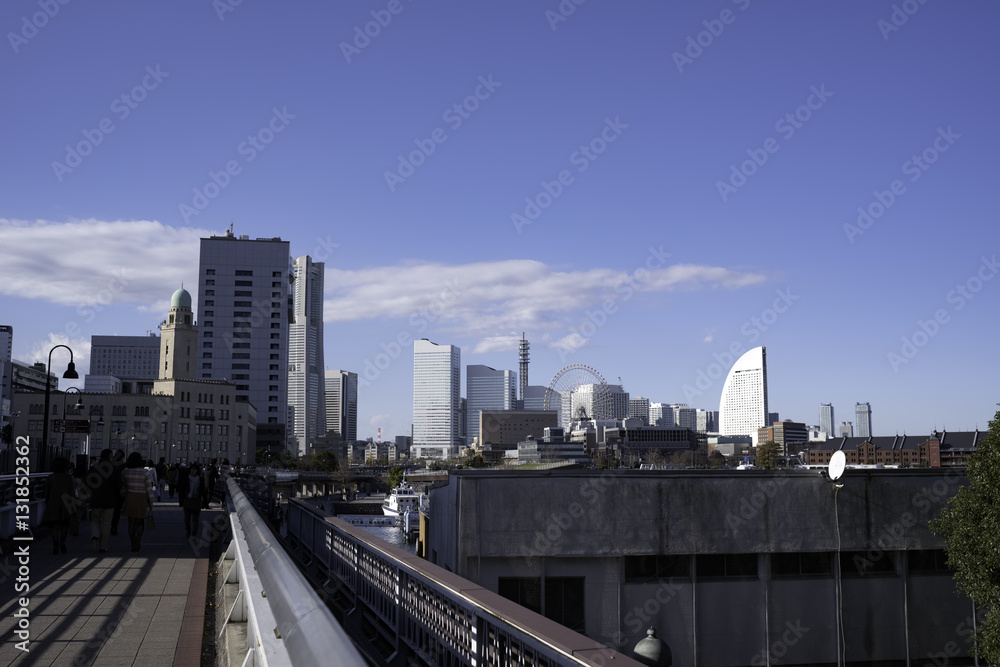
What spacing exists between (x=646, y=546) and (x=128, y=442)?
14082 centimetres

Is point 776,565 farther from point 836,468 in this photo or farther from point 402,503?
point 402,503

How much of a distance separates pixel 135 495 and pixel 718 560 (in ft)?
52.0

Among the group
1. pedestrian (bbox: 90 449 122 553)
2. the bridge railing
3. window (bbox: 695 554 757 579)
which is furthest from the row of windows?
pedestrian (bbox: 90 449 122 553)

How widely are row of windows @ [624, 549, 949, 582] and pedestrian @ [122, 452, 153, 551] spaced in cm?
1287

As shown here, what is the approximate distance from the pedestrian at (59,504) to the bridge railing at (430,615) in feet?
19.7

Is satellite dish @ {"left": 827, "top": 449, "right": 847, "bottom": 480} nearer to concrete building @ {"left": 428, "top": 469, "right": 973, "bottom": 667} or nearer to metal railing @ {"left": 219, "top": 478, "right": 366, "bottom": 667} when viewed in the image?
concrete building @ {"left": 428, "top": 469, "right": 973, "bottom": 667}

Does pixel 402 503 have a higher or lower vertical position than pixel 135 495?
lower

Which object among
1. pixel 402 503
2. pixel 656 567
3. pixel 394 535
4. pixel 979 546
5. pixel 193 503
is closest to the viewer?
pixel 193 503

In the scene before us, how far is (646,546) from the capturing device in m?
24.0

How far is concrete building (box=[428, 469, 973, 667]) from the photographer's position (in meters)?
23.5

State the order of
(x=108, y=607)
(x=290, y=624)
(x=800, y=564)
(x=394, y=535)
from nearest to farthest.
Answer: (x=290, y=624) < (x=108, y=607) < (x=800, y=564) < (x=394, y=535)

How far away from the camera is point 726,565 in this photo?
24531 mm

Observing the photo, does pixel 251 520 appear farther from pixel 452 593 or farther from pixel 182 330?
pixel 182 330

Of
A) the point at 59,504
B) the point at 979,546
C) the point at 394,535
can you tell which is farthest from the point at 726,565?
the point at 394,535
